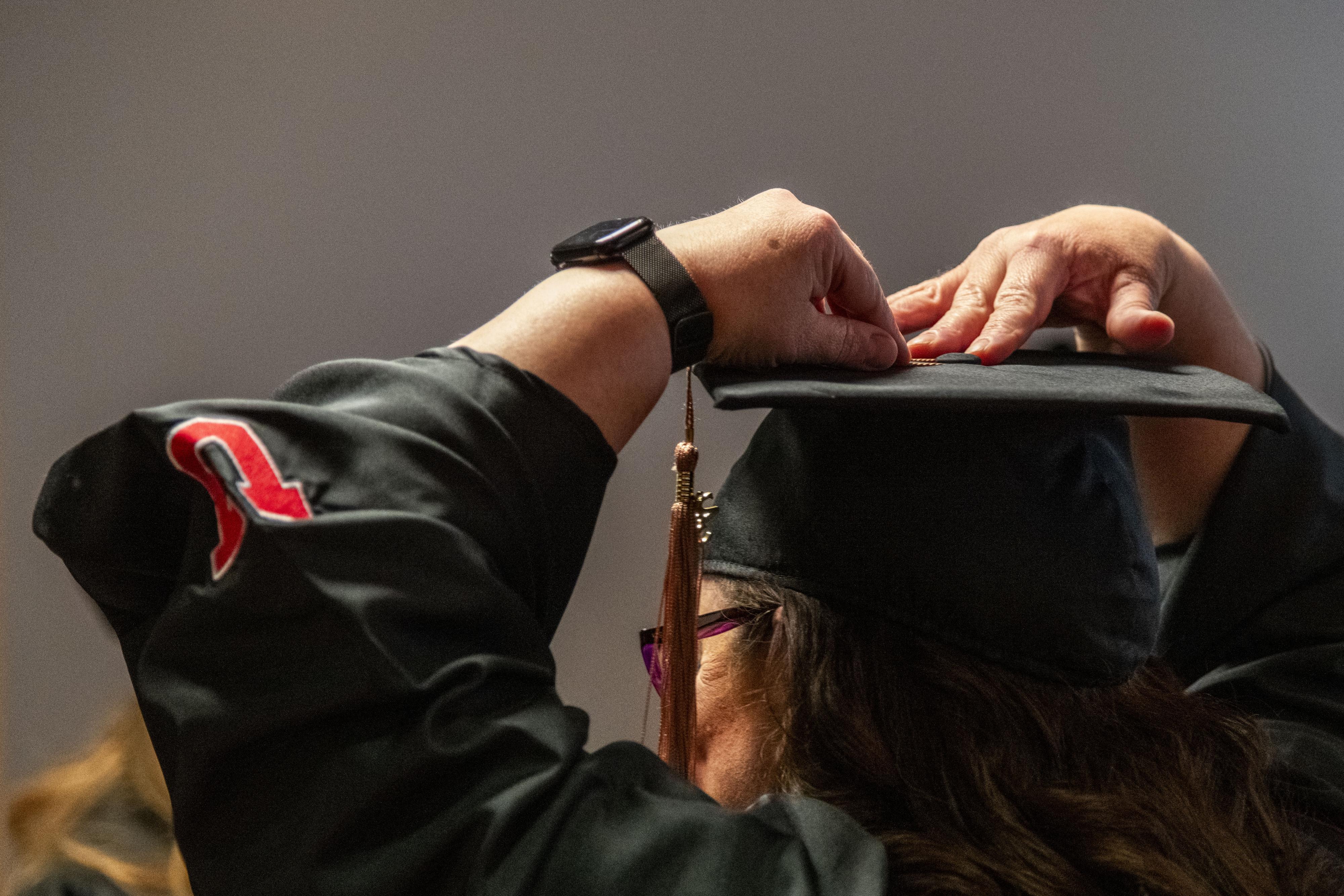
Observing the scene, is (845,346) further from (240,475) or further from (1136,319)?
(240,475)

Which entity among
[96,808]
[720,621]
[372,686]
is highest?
[372,686]

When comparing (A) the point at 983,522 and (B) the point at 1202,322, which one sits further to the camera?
(B) the point at 1202,322

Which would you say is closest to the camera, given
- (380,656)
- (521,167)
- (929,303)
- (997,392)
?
(380,656)

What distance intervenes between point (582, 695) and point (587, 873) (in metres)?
1.04

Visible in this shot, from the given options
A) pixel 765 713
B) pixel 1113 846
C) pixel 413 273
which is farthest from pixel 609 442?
pixel 413 273

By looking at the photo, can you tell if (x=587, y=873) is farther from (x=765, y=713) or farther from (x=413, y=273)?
(x=413, y=273)

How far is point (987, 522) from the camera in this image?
0.72 metres

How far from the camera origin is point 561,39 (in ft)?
4.40

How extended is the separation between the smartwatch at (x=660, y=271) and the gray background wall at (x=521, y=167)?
0.69 metres

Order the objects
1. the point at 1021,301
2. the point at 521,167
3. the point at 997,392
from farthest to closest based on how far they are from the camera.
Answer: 1. the point at 521,167
2. the point at 1021,301
3. the point at 997,392

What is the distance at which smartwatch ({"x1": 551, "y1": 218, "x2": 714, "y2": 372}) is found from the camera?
2.35 feet

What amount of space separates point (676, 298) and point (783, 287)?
0.09 meters

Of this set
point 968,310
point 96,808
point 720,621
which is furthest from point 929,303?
point 96,808

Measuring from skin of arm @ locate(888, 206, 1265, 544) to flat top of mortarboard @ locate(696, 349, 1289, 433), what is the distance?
9cm
